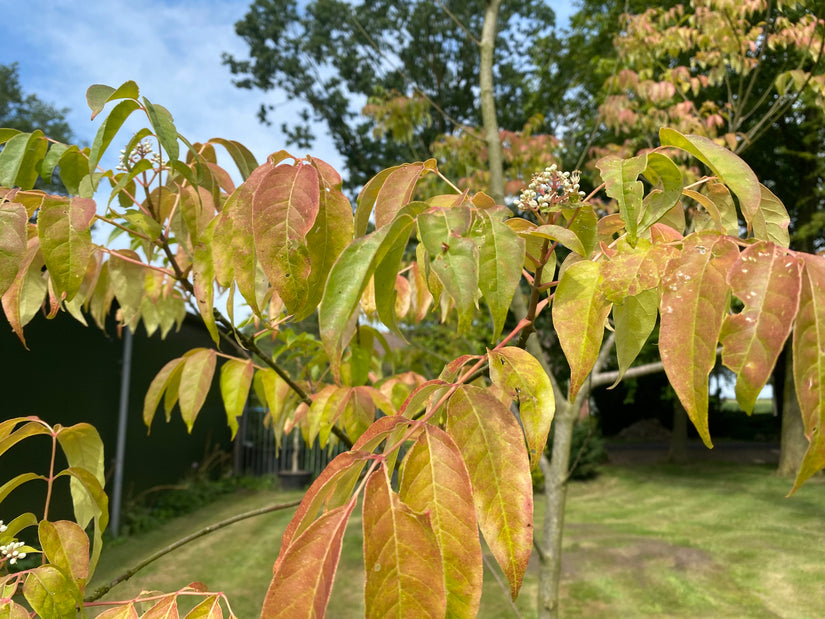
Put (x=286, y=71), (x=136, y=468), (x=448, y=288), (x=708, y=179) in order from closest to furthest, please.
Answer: (x=448, y=288) < (x=708, y=179) < (x=136, y=468) < (x=286, y=71)

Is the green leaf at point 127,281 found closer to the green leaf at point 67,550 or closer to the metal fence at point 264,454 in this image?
the green leaf at point 67,550

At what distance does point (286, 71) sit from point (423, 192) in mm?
14810

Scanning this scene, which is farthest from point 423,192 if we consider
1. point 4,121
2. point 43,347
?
point 4,121

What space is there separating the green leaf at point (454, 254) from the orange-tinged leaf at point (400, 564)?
190 millimetres

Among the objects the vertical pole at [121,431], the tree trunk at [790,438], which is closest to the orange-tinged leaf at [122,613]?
the vertical pole at [121,431]

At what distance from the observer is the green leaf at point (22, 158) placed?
907mm

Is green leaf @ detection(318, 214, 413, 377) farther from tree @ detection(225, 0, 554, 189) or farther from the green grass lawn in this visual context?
tree @ detection(225, 0, 554, 189)

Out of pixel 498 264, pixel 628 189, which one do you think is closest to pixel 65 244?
pixel 498 264

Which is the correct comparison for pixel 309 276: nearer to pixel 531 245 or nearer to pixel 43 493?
pixel 531 245

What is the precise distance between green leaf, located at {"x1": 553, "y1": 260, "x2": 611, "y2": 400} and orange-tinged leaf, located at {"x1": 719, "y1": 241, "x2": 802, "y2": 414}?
0.40 feet

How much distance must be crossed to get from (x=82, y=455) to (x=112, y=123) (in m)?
0.54

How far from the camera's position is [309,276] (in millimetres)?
734

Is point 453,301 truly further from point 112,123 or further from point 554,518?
point 554,518

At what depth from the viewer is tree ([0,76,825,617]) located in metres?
0.50
